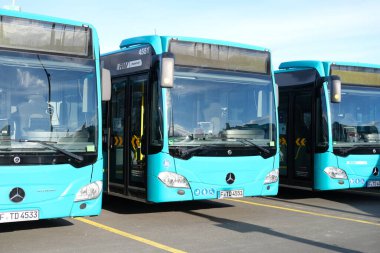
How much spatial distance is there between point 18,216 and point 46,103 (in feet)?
5.17

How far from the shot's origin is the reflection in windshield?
11523 millimetres

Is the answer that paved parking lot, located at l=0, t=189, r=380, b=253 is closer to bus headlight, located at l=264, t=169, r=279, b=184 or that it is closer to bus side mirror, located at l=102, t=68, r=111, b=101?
bus headlight, located at l=264, t=169, r=279, b=184


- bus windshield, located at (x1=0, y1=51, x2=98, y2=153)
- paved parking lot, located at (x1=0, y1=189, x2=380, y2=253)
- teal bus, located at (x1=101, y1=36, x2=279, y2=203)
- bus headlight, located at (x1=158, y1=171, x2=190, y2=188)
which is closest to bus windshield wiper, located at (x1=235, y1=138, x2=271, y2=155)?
teal bus, located at (x1=101, y1=36, x2=279, y2=203)

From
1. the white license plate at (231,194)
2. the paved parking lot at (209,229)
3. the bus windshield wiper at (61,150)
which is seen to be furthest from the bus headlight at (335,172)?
the bus windshield wiper at (61,150)

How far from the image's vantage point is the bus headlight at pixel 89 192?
776 centimetres

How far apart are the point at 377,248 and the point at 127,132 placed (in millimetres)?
4939

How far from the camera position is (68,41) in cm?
796

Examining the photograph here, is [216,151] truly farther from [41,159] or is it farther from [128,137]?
[41,159]

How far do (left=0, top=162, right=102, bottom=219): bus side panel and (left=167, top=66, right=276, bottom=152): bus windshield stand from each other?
6.39ft

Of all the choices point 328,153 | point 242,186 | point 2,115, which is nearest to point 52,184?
point 2,115

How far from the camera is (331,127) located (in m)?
11.4

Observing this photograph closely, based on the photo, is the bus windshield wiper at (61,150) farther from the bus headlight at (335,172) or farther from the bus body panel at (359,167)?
the bus body panel at (359,167)

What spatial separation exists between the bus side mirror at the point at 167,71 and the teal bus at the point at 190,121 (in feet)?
0.05

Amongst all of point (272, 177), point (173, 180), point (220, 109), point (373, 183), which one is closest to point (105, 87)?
point (173, 180)
